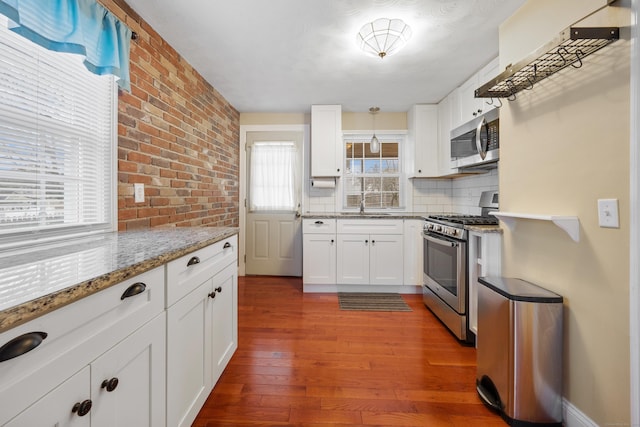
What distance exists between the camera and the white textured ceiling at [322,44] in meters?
1.78

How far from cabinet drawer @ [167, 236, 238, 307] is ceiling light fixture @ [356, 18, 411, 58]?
5.68 ft

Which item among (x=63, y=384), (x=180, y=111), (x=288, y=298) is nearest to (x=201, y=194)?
(x=180, y=111)

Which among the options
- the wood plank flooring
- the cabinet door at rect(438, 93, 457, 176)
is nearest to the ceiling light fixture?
the cabinet door at rect(438, 93, 457, 176)

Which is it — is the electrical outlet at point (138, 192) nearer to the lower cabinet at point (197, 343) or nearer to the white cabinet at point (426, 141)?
the lower cabinet at point (197, 343)

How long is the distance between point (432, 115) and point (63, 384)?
3878 mm

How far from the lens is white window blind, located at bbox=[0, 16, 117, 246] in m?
1.15

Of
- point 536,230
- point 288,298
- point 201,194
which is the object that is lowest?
point 288,298

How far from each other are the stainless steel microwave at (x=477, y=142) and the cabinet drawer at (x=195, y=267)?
2.12 meters

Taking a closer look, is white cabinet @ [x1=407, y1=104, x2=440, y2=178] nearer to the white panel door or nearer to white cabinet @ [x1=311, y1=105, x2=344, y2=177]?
white cabinet @ [x1=311, y1=105, x2=344, y2=177]

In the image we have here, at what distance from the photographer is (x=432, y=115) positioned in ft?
11.5

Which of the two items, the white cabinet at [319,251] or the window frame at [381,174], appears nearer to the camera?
the white cabinet at [319,251]

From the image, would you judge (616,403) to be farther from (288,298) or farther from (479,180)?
(288,298)

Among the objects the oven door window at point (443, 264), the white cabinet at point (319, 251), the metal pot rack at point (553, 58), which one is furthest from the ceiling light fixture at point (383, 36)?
the white cabinet at point (319, 251)

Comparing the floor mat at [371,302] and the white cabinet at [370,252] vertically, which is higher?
the white cabinet at [370,252]
